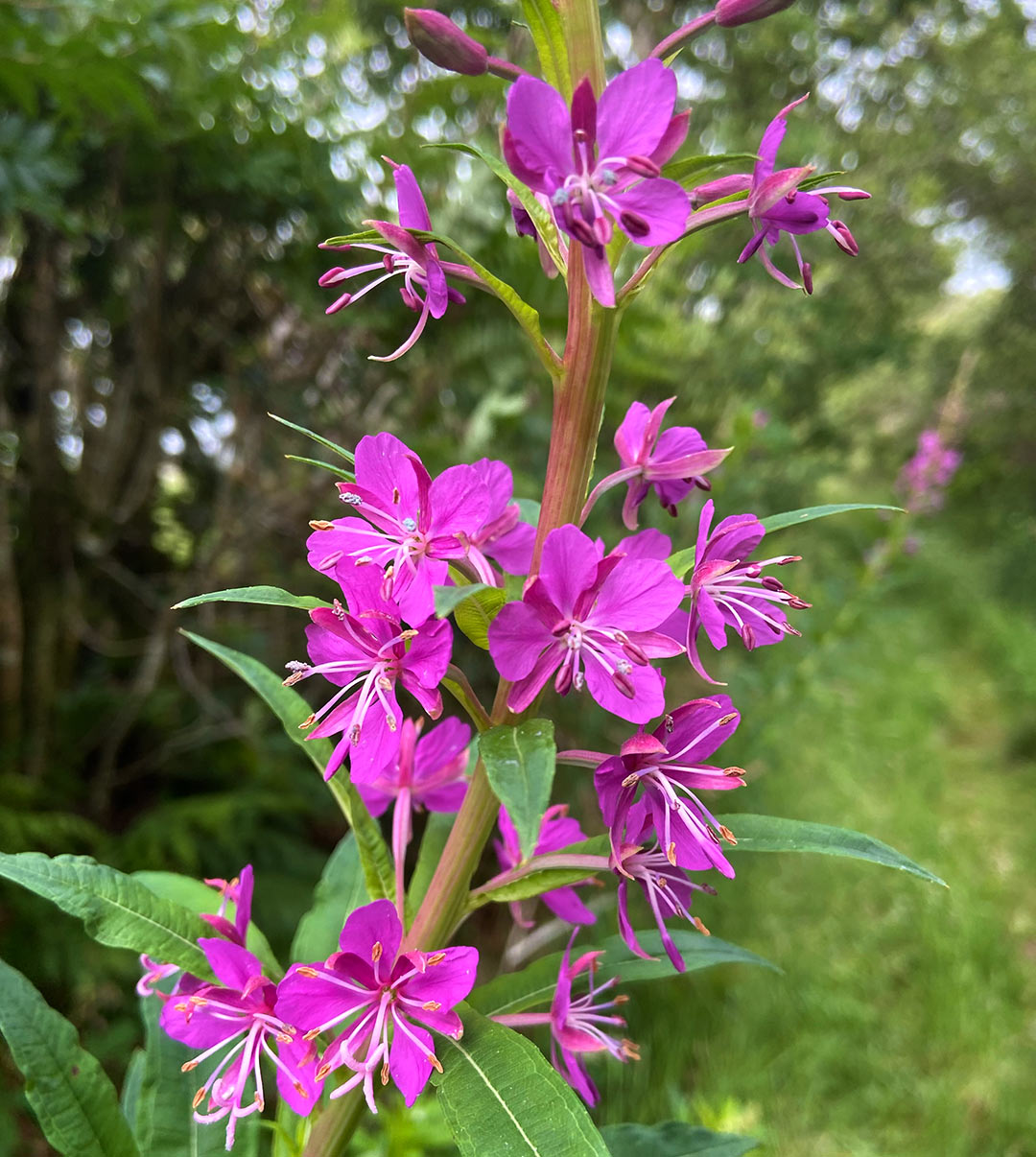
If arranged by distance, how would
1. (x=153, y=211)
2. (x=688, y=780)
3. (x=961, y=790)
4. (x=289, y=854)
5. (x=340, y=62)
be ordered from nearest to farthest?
(x=688, y=780)
(x=153, y=211)
(x=289, y=854)
(x=340, y=62)
(x=961, y=790)

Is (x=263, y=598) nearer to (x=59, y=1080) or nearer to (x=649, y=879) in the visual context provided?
(x=649, y=879)

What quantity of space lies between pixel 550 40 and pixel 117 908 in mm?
1069

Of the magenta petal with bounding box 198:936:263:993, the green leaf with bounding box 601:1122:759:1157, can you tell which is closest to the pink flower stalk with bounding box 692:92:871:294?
the magenta petal with bounding box 198:936:263:993

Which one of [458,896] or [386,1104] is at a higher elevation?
[458,896]

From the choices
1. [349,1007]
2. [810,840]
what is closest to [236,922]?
[349,1007]

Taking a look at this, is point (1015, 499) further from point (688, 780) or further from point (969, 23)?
point (688, 780)

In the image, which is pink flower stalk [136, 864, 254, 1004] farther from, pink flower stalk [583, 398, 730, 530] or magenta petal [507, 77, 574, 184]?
magenta petal [507, 77, 574, 184]

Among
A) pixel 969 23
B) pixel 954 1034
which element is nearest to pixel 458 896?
pixel 954 1034

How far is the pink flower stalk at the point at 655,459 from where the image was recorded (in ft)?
3.10

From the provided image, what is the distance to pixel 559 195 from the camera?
72cm

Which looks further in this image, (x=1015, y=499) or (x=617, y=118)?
(x=1015, y=499)

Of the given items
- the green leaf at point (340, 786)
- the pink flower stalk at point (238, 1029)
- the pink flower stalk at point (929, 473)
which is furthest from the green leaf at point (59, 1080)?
the pink flower stalk at point (929, 473)

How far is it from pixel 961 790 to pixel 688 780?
6.17 m

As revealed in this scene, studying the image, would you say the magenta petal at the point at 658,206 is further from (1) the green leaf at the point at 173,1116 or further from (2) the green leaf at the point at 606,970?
(1) the green leaf at the point at 173,1116
